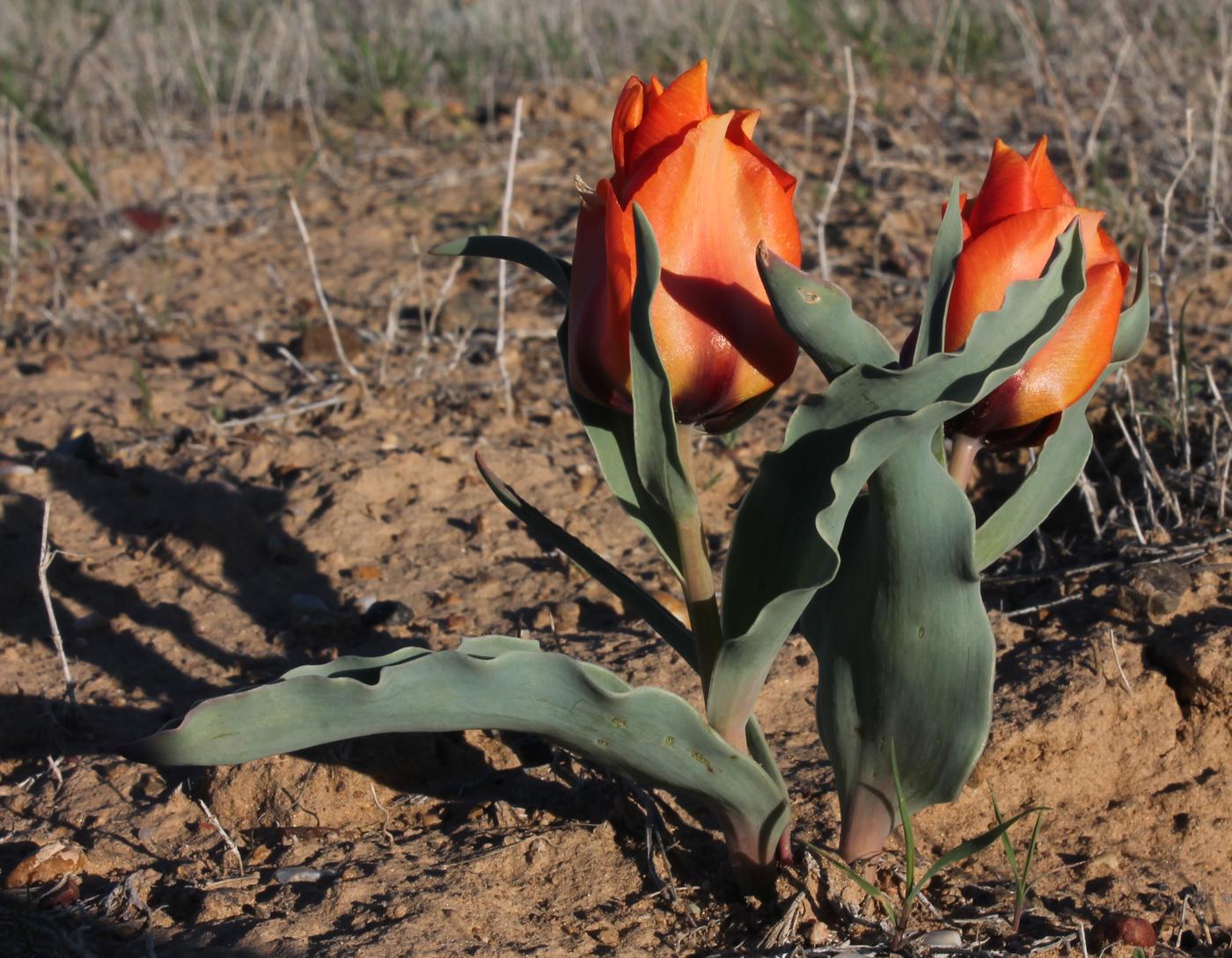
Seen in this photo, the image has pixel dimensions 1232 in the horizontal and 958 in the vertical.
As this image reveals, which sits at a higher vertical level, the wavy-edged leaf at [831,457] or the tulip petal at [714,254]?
the tulip petal at [714,254]

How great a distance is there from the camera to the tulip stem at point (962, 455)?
1416 millimetres

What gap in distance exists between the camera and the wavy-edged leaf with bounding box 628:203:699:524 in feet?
3.79

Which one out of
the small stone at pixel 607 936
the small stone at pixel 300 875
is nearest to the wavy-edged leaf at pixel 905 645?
the small stone at pixel 607 936

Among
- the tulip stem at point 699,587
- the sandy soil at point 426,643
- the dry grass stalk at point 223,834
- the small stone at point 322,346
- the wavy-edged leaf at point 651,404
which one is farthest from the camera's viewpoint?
the small stone at point 322,346

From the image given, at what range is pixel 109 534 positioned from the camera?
2.73m

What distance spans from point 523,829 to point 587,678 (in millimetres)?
566

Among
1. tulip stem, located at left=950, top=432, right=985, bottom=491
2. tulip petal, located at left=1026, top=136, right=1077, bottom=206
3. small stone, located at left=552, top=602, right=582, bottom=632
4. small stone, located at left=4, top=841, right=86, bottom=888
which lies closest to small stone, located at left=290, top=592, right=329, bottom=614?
small stone, located at left=552, top=602, right=582, bottom=632

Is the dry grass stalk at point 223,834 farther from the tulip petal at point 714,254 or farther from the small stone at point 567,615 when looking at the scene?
the tulip petal at point 714,254

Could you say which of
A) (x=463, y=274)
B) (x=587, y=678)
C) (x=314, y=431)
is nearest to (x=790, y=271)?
(x=587, y=678)

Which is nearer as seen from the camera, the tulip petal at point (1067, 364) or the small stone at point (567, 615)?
the tulip petal at point (1067, 364)

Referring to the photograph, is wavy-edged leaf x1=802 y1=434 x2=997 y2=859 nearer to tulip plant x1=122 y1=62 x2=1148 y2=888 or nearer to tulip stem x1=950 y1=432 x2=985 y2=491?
tulip plant x1=122 y1=62 x2=1148 y2=888

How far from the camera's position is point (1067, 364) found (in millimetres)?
1308

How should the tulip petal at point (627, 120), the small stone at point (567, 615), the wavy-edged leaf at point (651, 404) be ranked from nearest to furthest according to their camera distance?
1. the wavy-edged leaf at point (651, 404)
2. the tulip petal at point (627, 120)
3. the small stone at point (567, 615)

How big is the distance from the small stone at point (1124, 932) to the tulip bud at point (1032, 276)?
2.20ft
